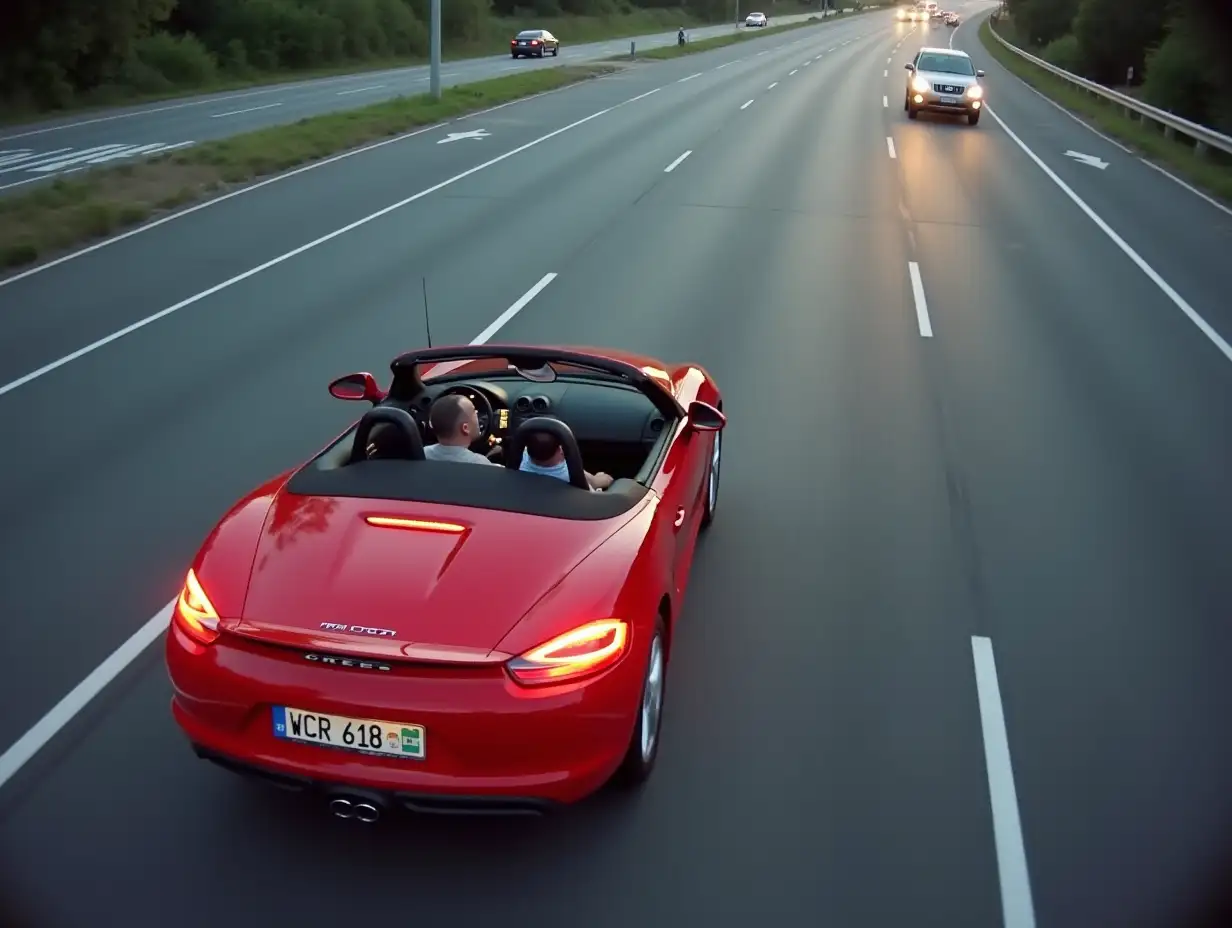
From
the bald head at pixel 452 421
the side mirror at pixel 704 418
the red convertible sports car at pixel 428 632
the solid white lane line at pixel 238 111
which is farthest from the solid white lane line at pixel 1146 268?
the solid white lane line at pixel 238 111

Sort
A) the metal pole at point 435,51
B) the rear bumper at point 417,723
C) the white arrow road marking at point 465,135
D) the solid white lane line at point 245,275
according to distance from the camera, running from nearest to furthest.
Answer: the rear bumper at point 417,723 < the solid white lane line at point 245,275 < the white arrow road marking at point 465,135 < the metal pole at point 435,51

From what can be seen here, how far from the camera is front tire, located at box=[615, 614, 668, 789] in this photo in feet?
15.8

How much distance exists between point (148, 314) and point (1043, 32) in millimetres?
65800

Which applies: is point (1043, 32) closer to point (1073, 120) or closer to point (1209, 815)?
point (1073, 120)

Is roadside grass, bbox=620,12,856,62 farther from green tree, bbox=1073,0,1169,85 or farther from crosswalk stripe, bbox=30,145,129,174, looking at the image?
crosswalk stripe, bbox=30,145,129,174

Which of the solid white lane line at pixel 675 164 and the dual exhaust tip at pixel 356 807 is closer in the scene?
the dual exhaust tip at pixel 356 807

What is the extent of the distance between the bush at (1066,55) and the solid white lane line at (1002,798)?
4855cm

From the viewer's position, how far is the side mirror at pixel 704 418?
6.32 metres

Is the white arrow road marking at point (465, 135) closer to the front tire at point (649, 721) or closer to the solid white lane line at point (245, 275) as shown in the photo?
the solid white lane line at point (245, 275)

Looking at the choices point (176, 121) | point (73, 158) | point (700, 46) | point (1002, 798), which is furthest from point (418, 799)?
point (700, 46)

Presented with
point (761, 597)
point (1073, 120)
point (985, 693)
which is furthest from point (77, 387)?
point (1073, 120)

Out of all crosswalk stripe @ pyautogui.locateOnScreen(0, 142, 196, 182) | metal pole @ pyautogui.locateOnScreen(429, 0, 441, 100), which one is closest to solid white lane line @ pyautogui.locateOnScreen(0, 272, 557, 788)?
crosswalk stripe @ pyautogui.locateOnScreen(0, 142, 196, 182)

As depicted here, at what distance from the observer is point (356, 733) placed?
4.18 metres

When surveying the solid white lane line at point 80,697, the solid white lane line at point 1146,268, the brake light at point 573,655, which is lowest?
the solid white lane line at point 1146,268
